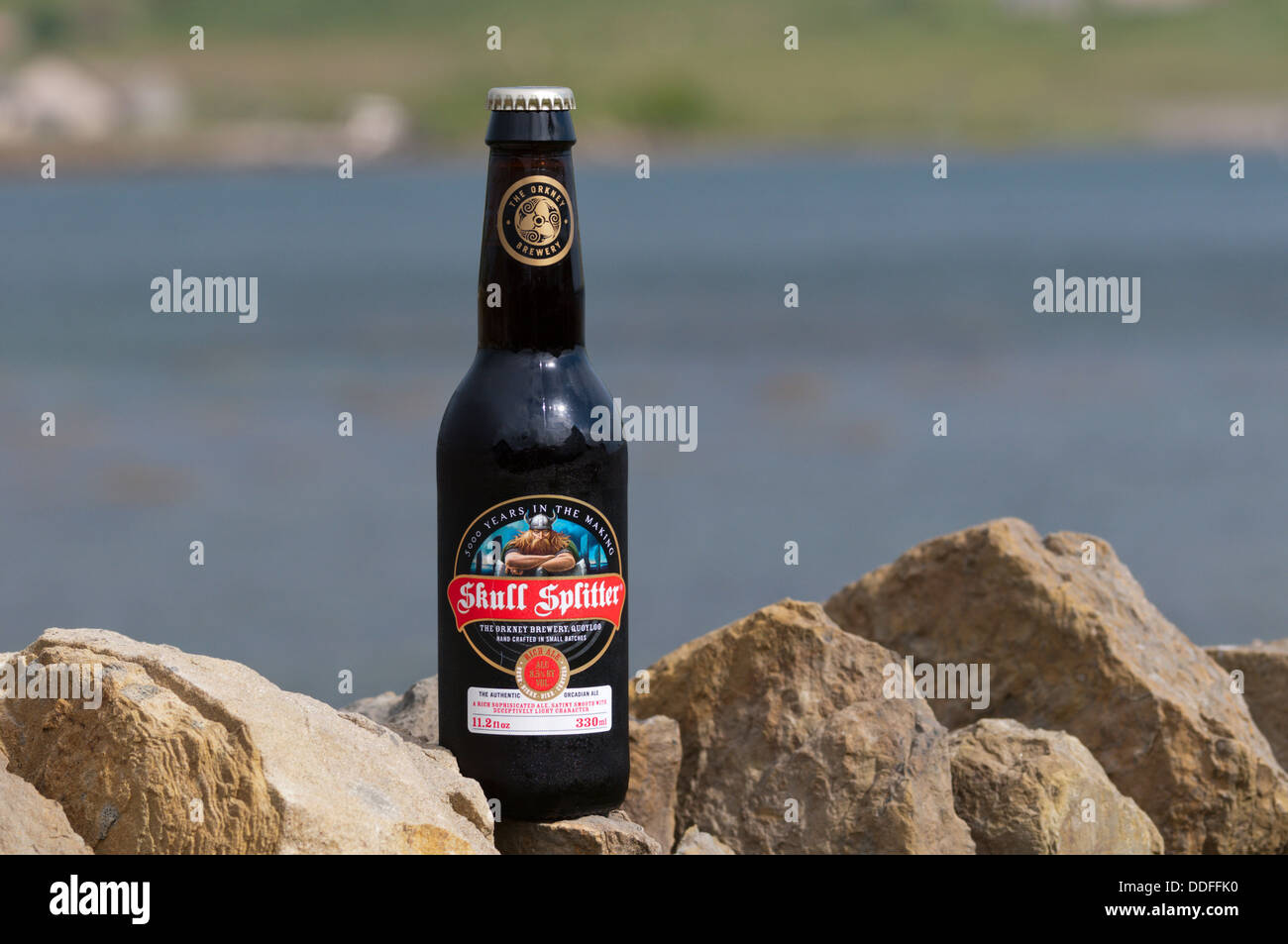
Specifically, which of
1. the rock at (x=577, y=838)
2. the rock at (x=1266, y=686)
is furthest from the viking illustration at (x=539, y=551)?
the rock at (x=1266, y=686)

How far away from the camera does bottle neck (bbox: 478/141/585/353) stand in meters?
4.44

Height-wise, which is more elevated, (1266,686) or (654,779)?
(1266,686)

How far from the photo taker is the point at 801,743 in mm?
4898

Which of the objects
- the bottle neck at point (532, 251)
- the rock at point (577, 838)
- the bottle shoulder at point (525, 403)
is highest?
the bottle neck at point (532, 251)

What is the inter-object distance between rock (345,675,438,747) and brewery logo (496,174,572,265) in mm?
1321

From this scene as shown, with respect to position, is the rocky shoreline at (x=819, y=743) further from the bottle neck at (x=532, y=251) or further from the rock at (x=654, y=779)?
the bottle neck at (x=532, y=251)

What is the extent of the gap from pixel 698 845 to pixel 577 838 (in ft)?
1.17

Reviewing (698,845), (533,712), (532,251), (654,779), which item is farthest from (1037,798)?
(532,251)

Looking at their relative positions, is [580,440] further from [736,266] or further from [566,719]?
[736,266]

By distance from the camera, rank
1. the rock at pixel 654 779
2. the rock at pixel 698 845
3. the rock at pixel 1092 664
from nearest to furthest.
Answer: the rock at pixel 698 845, the rock at pixel 654 779, the rock at pixel 1092 664

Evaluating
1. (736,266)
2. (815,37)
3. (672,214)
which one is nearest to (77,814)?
(736,266)

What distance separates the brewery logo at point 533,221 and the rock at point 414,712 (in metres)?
1.32

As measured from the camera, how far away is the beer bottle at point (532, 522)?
4.30 m

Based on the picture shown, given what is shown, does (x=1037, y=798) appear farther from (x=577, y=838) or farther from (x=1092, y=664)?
(x=577, y=838)
